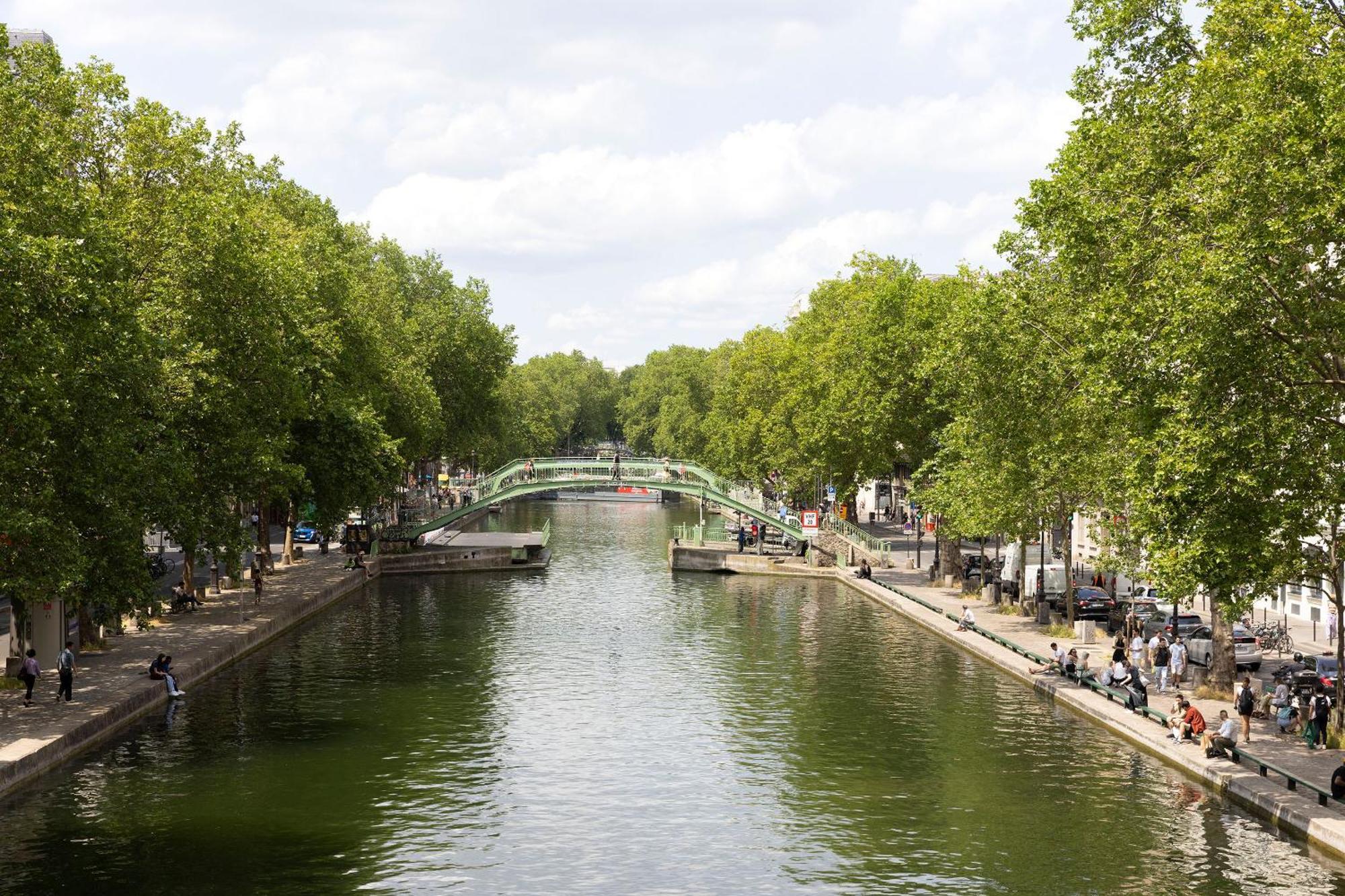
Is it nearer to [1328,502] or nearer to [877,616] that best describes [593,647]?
[877,616]

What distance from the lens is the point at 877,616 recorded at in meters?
61.9

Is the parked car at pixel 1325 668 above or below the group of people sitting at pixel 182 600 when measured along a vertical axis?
below

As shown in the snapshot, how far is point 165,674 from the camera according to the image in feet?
129

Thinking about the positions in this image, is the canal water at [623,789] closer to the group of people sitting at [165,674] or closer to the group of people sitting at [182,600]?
the group of people sitting at [165,674]

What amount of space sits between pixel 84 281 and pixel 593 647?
81.3 feet

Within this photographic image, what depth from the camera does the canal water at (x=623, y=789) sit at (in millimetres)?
25188

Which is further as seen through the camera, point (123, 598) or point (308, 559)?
point (308, 559)

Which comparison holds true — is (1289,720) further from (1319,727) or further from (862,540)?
(862,540)

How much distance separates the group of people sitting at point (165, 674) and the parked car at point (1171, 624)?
3194 cm

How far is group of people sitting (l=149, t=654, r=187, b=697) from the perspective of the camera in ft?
128

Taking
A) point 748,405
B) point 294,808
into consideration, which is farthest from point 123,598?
point 748,405

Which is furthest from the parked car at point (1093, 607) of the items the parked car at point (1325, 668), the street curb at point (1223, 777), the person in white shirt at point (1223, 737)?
the person in white shirt at point (1223, 737)

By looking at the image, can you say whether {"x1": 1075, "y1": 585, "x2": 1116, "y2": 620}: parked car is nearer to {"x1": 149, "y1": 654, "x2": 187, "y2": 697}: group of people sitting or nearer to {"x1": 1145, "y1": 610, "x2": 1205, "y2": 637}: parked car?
{"x1": 1145, "y1": 610, "x2": 1205, "y2": 637}: parked car

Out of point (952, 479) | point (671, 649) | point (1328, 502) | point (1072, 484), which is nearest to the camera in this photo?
point (1328, 502)
